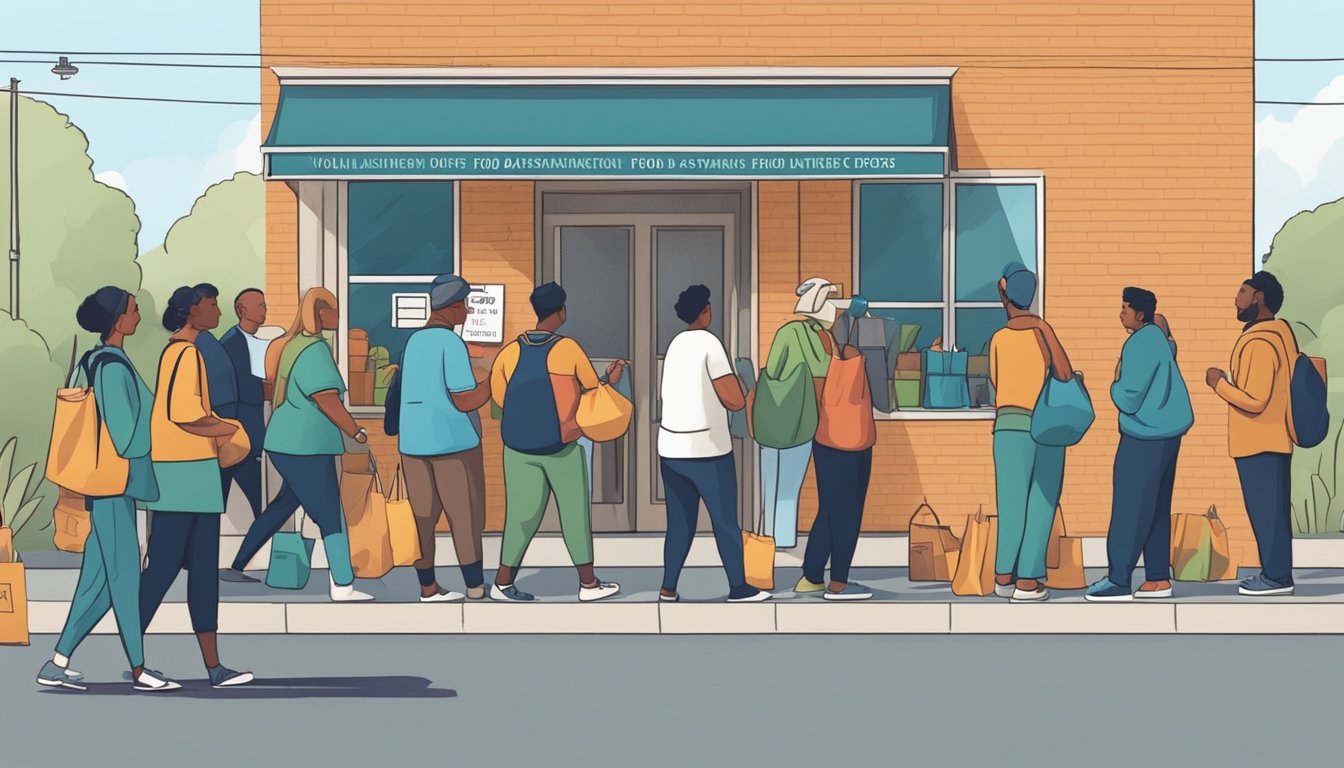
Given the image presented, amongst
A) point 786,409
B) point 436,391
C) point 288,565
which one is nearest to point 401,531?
point 288,565

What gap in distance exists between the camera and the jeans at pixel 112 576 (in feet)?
29.7

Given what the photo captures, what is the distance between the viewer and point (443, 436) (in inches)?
448

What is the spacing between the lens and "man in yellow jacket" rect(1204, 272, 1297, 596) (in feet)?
38.3

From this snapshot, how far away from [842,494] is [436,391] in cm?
248

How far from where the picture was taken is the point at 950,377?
14.2 meters

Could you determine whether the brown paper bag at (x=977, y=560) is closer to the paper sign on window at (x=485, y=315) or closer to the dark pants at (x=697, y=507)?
the dark pants at (x=697, y=507)

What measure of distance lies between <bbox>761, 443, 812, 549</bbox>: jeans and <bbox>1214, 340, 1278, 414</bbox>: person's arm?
3.19m
